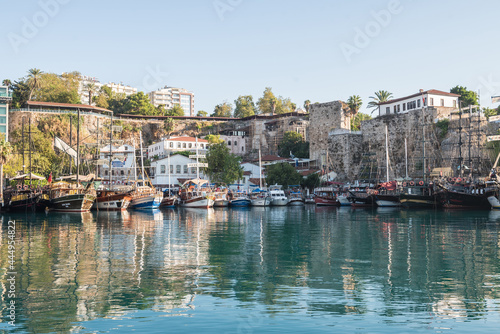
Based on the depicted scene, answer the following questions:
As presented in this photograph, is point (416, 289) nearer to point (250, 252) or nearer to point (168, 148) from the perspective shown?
point (250, 252)

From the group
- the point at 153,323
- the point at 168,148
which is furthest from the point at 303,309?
the point at 168,148

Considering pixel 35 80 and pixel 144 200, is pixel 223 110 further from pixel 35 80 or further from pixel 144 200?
pixel 144 200

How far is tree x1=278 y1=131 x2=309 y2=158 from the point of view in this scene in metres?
96.9

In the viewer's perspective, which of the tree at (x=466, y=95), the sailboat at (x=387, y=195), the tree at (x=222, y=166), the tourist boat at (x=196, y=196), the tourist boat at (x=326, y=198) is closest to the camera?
the sailboat at (x=387, y=195)

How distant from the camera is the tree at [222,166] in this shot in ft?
243

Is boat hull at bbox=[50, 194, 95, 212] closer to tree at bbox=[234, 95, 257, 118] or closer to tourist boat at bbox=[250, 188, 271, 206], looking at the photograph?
tourist boat at bbox=[250, 188, 271, 206]

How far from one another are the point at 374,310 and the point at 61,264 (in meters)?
11.9

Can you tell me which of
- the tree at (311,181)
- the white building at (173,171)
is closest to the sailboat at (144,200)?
the white building at (173,171)

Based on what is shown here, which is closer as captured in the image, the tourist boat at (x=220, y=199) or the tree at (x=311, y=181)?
the tourist boat at (x=220, y=199)

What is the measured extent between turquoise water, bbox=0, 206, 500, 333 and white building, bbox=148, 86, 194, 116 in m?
156

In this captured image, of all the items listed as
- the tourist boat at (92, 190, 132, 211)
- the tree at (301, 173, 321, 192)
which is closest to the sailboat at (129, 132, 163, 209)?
the tourist boat at (92, 190, 132, 211)

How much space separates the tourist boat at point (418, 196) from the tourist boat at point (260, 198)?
17422 millimetres

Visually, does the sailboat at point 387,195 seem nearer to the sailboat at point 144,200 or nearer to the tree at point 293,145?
the sailboat at point 144,200

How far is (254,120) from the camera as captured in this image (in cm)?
10600
